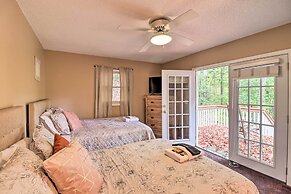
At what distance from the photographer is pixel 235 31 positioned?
2.67 meters

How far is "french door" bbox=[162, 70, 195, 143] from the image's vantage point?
3998 millimetres

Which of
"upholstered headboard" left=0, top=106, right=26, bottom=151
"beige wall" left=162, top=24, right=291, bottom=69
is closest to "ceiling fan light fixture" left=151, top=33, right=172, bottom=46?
"beige wall" left=162, top=24, right=291, bottom=69

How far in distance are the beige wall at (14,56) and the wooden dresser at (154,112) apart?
2.86 meters

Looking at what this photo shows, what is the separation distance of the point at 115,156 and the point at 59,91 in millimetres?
2984

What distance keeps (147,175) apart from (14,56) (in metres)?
1.87

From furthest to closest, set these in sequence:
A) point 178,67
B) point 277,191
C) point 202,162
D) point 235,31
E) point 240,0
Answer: point 178,67, point 235,31, point 277,191, point 240,0, point 202,162

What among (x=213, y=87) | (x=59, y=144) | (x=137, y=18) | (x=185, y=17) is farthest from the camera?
(x=213, y=87)

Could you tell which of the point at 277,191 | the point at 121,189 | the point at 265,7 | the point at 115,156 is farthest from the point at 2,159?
the point at 277,191

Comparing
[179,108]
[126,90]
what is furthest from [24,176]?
[126,90]

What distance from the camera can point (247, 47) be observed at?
9.48 feet

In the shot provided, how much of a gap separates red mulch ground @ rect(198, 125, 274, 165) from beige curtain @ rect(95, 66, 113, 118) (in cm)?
268

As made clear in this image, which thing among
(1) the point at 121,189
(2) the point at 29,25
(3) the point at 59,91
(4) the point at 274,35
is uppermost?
(2) the point at 29,25

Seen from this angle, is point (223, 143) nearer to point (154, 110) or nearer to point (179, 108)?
point (179, 108)

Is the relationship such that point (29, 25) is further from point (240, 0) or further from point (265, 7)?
point (265, 7)
